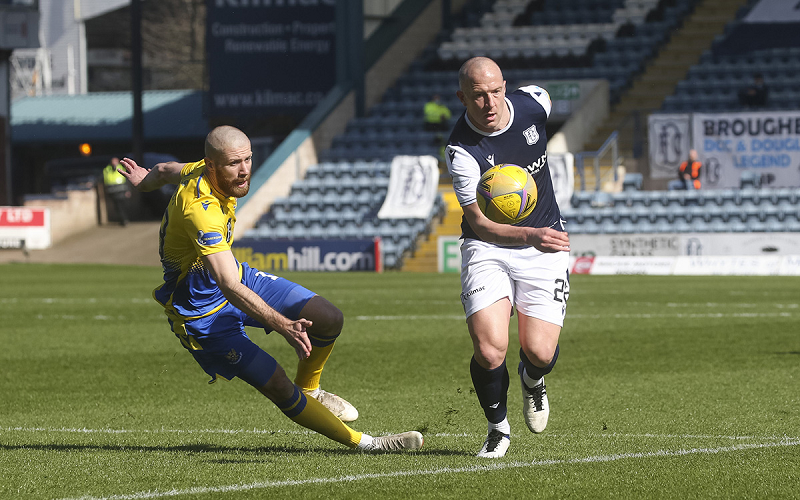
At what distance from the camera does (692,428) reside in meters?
6.75

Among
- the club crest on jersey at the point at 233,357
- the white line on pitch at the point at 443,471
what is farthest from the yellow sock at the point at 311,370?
the white line on pitch at the point at 443,471

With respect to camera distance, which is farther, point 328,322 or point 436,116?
point 436,116

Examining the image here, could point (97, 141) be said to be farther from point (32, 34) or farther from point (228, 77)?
point (228, 77)

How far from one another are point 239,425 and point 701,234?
18.2 m

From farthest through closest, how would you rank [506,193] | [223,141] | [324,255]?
[324,255] < [506,193] < [223,141]

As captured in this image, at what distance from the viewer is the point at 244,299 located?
5.25 metres

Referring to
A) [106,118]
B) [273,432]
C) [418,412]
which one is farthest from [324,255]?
[106,118]

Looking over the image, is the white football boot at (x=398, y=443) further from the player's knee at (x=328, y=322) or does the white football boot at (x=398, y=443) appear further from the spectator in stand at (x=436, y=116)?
the spectator in stand at (x=436, y=116)

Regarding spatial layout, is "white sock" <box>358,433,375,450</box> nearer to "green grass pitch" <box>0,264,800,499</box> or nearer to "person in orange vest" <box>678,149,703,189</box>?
"green grass pitch" <box>0,264,800,499</box>

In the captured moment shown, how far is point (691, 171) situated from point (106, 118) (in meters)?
29.6

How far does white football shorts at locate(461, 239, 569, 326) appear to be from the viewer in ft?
19.9

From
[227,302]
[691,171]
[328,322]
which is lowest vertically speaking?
[328,322]

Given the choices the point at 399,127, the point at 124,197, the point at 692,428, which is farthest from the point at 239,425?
the point at 124,197

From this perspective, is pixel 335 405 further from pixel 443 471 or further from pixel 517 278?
pixel 517 278
